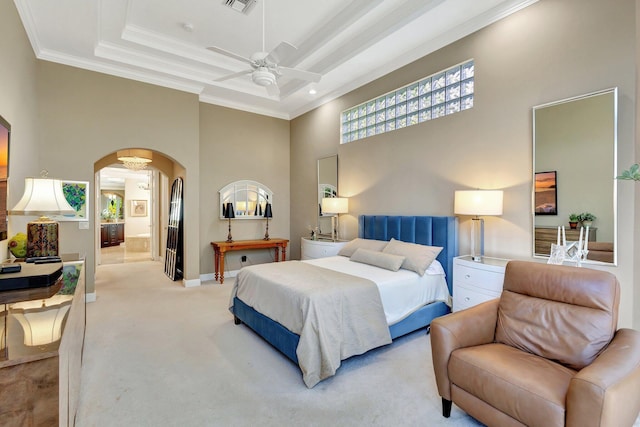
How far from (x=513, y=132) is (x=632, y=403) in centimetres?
256

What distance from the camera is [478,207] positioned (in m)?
3.20

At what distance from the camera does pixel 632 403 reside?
146 centimetres

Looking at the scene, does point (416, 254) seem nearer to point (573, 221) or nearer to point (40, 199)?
point (573, 221)

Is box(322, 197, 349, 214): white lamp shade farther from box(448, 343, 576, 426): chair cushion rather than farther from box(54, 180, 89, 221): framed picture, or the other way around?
box(54, 180, 89, 221): framed picture

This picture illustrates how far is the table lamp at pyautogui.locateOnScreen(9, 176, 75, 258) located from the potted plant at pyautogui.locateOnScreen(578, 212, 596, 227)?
448cm

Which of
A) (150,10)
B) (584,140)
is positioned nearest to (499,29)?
(584,140)

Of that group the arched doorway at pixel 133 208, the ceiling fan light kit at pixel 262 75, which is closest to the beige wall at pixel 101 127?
the arched doorway at pixel 133 208

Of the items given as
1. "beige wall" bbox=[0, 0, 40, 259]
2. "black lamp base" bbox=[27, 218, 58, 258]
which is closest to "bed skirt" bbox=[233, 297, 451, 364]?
"black lamp base" bbox=[27, 218, 58, 258]

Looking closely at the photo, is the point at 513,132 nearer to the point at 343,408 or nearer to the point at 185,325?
the point at 343,408

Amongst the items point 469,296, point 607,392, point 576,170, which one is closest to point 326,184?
point 469,296

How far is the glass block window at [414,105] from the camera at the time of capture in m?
3.73

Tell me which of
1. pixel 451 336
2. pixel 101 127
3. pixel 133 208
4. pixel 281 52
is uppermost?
pixel 281 52

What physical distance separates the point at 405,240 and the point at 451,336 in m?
2.26

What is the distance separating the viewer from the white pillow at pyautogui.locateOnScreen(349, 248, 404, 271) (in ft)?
11.4
